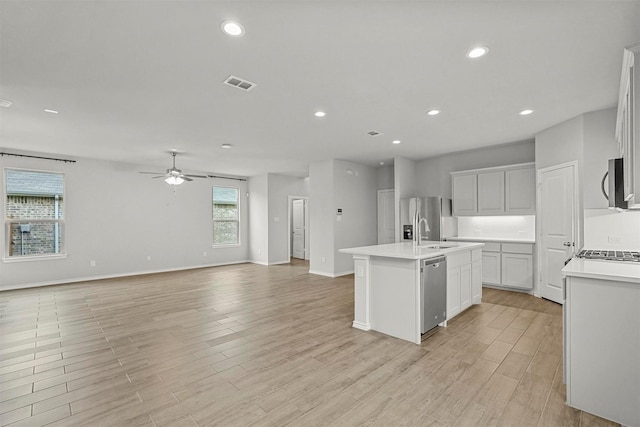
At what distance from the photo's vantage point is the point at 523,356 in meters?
2.84

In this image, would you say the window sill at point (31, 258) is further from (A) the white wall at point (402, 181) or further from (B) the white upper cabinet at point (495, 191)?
(B) the white upper cabinet at point (495, 191)

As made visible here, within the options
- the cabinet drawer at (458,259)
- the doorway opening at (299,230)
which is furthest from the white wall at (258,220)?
the cabinet drawer at (458,259)

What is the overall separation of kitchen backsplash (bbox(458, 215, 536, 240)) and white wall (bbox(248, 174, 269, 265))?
5.37 meters

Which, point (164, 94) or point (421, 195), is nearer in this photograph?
point (164, 94)

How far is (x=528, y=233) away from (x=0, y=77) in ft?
25.5

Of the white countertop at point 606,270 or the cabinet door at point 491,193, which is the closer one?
the white countertop at point 606,270

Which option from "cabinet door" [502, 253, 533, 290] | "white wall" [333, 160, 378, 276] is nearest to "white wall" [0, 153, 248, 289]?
"white wall" [333, 160, 378, 276]

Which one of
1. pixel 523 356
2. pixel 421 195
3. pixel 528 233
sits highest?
pixel 421 195

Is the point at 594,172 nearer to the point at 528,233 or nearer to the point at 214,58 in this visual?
the point at 528,233

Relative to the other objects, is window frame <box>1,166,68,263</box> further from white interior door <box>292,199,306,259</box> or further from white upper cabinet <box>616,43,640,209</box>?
white upper cabinet <box>616,43,640,209</box>

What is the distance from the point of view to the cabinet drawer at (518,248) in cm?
511

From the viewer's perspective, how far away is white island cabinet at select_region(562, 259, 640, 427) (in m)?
1.82

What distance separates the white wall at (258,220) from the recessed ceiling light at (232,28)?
22.3ft

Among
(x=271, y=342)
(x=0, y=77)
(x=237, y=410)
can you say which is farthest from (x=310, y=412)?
(x=0, y=77)
